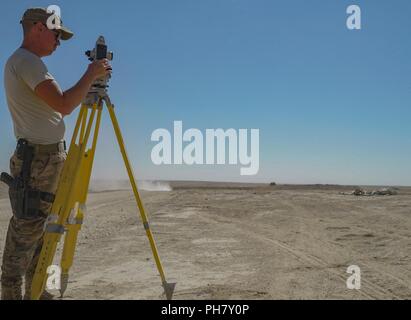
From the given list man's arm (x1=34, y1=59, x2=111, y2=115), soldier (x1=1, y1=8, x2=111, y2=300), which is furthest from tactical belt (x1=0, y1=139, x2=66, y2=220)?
man's arm (x1=34, y1=59, x2=111, y2=115)

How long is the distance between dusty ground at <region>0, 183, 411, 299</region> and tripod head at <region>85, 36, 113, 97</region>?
232 cm

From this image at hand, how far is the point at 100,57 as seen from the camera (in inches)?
158

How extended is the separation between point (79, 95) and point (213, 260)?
4.14 meters

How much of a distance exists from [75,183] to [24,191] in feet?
1.50

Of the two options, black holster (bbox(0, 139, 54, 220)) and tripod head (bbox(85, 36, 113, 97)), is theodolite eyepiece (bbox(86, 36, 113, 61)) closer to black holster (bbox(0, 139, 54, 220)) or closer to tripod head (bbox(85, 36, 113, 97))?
tripod head (bbox(85, 36, 113, 97))

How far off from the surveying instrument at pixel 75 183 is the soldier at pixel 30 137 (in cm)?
13

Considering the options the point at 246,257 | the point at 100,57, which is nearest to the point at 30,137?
the point at 100,57

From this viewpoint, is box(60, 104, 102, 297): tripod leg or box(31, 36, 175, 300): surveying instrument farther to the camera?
box(60, 104, 102, 297): tripod leg

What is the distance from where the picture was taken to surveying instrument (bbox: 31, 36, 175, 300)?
12.2ft

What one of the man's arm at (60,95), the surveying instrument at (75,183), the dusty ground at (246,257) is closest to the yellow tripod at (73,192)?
the surveying instrument at (75,183)

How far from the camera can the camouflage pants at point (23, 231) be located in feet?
12.1

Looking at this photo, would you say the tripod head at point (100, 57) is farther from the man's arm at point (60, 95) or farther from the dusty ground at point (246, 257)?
the dusty ground at point (246, 257)
